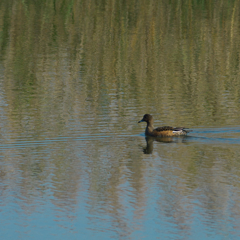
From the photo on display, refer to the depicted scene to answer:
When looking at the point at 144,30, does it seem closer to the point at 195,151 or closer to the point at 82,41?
the point at 82,41

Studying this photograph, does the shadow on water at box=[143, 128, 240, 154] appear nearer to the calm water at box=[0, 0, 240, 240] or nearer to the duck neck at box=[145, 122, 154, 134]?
the calm water at box=[0, 0, 240, 240]

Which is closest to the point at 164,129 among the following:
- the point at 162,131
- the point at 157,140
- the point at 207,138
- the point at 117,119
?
the point at 162,131

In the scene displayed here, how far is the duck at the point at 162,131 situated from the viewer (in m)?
13.2

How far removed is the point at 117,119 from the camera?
14422mm

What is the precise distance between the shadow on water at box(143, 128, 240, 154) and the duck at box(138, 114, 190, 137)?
105 mm

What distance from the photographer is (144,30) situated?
993 inches

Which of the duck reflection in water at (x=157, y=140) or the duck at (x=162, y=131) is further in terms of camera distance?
the duck at (x=162, y=131)

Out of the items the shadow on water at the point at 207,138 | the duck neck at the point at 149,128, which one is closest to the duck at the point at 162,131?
the duck neck at the point at 149,128

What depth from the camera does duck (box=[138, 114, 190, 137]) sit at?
1325 cm

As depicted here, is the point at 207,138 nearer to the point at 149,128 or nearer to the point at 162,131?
the point at 162,131

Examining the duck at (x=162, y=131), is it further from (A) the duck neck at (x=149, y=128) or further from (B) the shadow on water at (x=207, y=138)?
(B) the shadow on water at (x=207, y=138)

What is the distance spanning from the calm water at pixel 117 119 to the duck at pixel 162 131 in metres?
0.16

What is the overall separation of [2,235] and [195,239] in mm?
2421

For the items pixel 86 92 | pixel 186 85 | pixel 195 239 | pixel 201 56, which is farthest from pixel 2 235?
pixel 201 56
